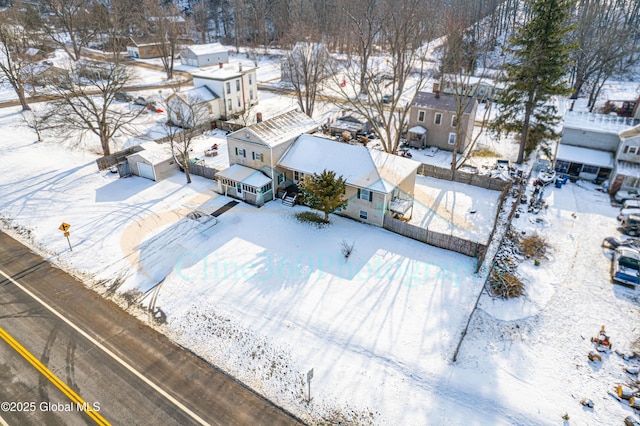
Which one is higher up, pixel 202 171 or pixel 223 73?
pixel 223 73

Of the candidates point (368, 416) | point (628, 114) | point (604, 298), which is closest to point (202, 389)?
point (368, 416)

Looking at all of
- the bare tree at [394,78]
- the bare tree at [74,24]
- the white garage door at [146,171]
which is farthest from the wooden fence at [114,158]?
the bare tree at [74,24]

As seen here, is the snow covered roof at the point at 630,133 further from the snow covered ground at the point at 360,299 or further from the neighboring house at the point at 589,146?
the snow covered ground at the point at 360,299

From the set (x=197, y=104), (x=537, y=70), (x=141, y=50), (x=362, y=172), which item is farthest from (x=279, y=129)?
(x=141, y=50)

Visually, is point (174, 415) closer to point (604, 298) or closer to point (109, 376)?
point (109, 376)

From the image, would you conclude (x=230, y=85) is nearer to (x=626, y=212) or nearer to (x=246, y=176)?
(x=246, y=176)
